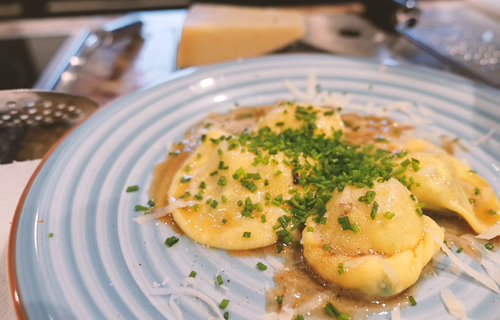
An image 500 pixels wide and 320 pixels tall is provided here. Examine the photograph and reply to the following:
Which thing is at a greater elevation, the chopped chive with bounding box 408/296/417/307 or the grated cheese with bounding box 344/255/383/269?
the grated cheese with bounding box 344/255/383/269

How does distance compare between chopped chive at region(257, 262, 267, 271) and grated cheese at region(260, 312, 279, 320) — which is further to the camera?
chopped chive at region(257, 262, 267, 271)

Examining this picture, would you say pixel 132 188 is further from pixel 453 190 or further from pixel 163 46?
pixel 163 46

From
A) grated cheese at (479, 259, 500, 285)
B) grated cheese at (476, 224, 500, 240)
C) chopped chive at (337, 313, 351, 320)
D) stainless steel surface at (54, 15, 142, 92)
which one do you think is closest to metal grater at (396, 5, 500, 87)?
grated cheese at (476, 224, 500, 240)

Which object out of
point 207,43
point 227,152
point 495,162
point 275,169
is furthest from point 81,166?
point 495,162

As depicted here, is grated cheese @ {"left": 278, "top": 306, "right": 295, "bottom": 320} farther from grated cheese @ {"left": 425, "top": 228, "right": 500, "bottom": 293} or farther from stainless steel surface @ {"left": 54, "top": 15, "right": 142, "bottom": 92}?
stainless steel surface @ {"left": 54, "top": 15, "right": 142, "bottom": 92}

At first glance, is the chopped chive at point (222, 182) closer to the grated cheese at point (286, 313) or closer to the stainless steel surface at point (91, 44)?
the grated cheese at point (286, 313)

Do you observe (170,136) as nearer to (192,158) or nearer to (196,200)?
(192,158)
